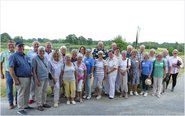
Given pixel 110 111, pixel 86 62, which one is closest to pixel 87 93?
pixel 86 62

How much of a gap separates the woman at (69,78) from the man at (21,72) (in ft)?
3.96

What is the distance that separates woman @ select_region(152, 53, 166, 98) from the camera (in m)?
8.35

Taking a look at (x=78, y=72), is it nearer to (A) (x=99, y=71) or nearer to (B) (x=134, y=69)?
(A) (x=99, y=71)

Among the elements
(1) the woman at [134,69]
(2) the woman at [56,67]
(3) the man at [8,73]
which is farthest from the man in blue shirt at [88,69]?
(3) the man at [8,73]

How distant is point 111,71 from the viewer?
7.95 meters

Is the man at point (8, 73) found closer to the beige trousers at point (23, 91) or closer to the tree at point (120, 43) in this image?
the beige trousers at point (23, 91)

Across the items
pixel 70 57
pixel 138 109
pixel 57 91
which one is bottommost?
pixel 138 109

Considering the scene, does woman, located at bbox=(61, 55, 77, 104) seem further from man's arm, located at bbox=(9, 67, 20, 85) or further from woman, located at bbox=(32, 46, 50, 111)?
man's arm, located at bbox=(9, 67, 20, 85)

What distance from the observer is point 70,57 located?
710 centimetres

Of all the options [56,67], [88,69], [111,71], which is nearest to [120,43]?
[111,71]

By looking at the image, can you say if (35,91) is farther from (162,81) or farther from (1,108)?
(162,81)

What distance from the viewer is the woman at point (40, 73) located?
20.4ft

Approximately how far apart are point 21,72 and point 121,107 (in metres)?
3.02

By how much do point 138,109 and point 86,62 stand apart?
7.25ft
